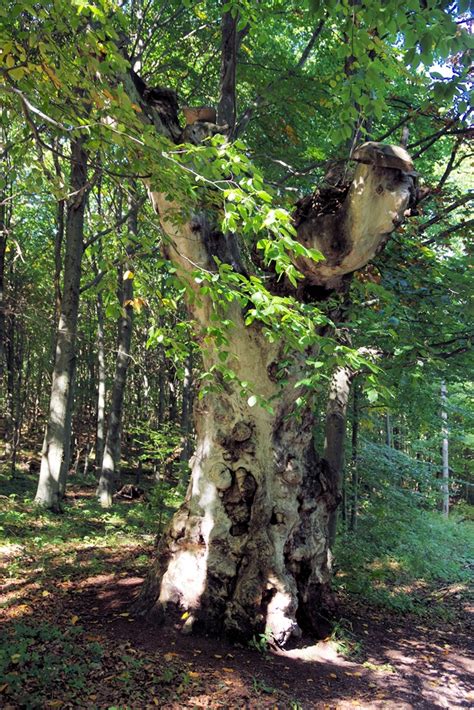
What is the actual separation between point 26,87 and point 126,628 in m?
4.47

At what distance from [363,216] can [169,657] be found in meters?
4.09

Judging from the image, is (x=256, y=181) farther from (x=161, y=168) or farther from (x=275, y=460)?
(x=275, y=460)

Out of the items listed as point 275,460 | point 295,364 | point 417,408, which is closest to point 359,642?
point 275,460

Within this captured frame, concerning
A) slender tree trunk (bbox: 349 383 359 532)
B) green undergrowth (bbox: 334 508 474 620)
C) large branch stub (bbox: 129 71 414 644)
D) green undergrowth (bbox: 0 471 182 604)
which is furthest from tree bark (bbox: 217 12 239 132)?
green undergrowth (bbox: 334 508 474 620)

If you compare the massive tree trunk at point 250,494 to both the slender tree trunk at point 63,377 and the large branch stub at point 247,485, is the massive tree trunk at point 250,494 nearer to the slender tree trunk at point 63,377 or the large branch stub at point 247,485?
the large branch stub at point 247,485

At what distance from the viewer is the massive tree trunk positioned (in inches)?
188

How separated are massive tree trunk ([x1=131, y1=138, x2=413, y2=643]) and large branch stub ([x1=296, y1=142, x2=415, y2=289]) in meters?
0.01

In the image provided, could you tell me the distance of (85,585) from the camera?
19.8 ft

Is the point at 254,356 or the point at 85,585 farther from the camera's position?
the point at 85,585

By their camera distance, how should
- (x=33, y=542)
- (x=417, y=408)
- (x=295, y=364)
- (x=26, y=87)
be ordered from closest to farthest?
(x=26, y=87) < (x=295, y=364) < (x=33, y=542) < (x=417, y=408)

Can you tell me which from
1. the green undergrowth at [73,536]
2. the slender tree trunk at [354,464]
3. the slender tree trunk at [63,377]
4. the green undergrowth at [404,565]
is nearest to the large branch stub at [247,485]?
the green undergrowth at [73,536]

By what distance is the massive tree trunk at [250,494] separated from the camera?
4.77 meters

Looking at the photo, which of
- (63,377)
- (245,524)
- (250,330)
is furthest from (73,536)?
(250,330)

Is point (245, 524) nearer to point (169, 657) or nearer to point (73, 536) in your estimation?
point (169, 657)
